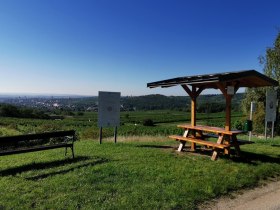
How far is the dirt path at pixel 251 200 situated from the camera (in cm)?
500

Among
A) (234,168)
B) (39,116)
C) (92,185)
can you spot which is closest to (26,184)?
(92,185)

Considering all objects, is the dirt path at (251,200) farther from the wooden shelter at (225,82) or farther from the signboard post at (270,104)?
the signboard post at (270,104)

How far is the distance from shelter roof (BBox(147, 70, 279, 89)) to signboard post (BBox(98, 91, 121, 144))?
7.02ft

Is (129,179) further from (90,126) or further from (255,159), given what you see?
(90,126)

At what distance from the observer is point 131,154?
8.83m

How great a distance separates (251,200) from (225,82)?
4.04 metres

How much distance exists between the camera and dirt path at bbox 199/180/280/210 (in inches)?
197

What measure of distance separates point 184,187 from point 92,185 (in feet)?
5.85

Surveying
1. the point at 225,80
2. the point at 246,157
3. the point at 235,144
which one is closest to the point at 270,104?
the point at 246,157

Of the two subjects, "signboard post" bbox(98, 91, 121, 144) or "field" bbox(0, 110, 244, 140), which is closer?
"signboard post" bbox(98, 91, 121, 144)

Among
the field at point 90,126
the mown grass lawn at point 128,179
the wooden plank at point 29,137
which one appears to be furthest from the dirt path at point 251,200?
the field at point 90,126

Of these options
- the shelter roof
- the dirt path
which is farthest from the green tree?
the dirt path

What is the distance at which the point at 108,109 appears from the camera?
39.4 ft

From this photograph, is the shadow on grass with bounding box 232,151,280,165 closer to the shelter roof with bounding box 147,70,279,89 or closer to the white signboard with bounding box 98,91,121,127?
the shelter roof with bounding box 147,70,279,89
